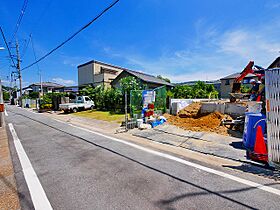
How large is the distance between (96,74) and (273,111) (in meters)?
27.6

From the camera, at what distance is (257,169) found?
3604 millimetres

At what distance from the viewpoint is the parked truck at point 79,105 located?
16992mm

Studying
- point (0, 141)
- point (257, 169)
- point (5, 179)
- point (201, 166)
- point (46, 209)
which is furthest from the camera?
point (0, 141)

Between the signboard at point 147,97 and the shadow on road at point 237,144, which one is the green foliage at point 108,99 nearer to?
the signboard at point 147,97

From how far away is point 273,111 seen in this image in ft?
11.4

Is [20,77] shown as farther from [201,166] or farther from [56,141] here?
[201,166]

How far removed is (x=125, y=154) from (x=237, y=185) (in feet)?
9.71

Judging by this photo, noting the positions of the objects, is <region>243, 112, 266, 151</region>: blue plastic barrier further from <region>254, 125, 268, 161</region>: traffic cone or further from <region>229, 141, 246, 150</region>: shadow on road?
<region>254, 125, 268, 161</region>: traffic cone

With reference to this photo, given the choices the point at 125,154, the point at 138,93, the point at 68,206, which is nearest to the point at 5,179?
the point at 68,206

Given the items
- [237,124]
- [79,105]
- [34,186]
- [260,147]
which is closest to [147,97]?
[237,124]

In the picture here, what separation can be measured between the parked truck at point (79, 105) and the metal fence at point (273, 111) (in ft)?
56.7

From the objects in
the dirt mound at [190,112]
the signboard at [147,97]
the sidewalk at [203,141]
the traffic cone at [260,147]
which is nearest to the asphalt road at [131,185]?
the traffic cone at [260,147]

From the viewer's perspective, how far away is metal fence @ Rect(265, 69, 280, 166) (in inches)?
134

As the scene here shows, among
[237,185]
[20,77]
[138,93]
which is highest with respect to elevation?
[20,77]
